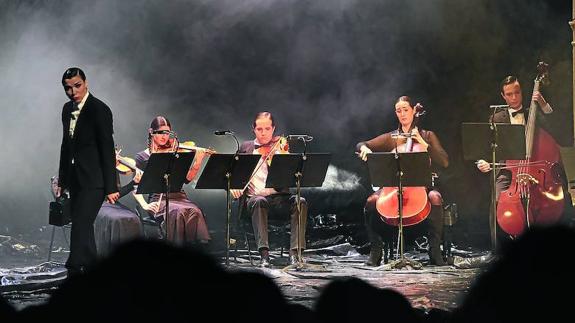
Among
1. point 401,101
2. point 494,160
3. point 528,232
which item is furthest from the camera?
point 401,101

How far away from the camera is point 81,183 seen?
227 inches

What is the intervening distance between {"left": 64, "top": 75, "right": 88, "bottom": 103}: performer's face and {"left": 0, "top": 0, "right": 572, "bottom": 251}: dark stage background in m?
3.02

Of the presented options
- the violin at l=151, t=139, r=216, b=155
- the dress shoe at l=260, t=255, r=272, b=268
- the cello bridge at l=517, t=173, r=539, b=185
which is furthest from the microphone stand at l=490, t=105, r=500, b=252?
the violin at l=151, t=139, r=216, b=155

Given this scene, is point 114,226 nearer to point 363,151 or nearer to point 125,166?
point 125,166

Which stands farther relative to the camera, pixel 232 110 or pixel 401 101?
pixel 232 110

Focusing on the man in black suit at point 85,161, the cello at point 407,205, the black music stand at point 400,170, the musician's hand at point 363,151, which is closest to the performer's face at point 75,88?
the man in black suit at point 85,161

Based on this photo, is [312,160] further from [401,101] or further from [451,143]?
[451,143]

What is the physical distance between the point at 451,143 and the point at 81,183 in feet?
14.6

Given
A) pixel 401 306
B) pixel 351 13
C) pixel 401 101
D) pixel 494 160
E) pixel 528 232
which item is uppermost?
pixel 351 13

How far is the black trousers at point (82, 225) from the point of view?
5.75 m

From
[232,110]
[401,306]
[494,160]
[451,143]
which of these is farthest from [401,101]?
[401,306]

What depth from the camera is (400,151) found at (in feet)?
24.0

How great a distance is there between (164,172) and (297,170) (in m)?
1.10

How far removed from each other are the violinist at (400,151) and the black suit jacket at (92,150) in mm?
2292
